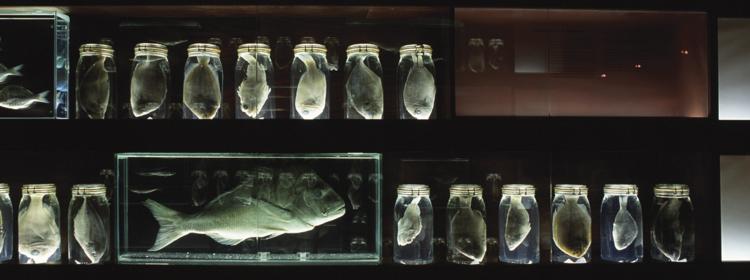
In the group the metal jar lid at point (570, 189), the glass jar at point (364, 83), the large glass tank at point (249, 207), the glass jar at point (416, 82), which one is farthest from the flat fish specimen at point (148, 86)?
the metal jar lid at point (570, 189)

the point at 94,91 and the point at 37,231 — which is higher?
the point at 94,91

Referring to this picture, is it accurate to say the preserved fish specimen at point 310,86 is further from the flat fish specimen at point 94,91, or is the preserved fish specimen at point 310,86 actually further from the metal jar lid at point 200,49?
the flat fish specimen at point 94,91

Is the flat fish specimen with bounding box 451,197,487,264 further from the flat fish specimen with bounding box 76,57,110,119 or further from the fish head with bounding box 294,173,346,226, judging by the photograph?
the flat fish specimen with bounding box 76,57,110,119

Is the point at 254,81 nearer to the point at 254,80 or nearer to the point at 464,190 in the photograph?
the point at 254,80

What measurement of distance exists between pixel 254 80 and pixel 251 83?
0.01m

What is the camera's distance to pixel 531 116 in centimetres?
159

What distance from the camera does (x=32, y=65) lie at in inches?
65.2

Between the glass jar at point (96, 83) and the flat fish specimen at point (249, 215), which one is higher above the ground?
the glass jar at point (96, 83)

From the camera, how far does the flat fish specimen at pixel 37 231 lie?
1.61 metres

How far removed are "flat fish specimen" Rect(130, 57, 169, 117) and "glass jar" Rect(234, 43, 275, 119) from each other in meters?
0.19

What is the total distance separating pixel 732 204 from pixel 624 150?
45 cm

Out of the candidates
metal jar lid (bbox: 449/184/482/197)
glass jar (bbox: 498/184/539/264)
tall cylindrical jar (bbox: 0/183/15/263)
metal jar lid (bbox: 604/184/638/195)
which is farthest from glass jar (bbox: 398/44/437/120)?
tall cylindrical jar (bbox: 0/183/15/263)

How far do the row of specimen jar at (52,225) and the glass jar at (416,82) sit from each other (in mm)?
836

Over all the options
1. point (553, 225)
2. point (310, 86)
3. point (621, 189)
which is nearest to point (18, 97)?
point (310, 86)
